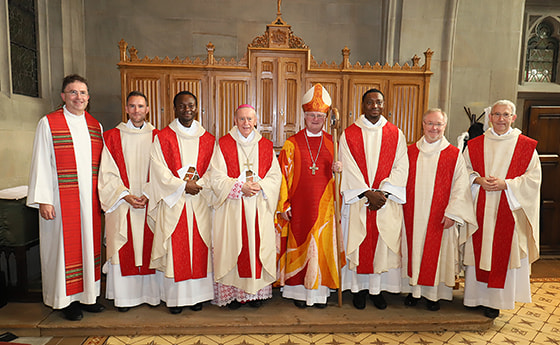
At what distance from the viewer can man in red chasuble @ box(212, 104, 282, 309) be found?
338cm

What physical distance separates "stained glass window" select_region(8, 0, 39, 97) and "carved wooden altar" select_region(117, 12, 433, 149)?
1230 millimetres

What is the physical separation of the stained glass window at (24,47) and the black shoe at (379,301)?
525 cm

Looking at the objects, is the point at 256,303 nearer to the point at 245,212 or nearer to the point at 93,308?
the point at 245,212

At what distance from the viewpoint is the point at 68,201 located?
326 centimetres

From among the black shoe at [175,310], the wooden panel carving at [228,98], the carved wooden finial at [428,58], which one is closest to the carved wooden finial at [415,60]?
the carved wooden finial at [428,58]

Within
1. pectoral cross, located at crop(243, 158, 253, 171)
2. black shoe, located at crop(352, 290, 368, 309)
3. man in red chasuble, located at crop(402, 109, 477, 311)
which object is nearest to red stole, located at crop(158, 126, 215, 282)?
pectoral cross, located at crop(243, 158, 253, 171)

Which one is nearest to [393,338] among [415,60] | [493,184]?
[493,184]

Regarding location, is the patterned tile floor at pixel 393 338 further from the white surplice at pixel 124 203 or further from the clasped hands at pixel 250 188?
the clasped hands at pixel 250 188

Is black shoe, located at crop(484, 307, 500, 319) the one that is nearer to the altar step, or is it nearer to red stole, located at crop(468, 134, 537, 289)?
the altar step

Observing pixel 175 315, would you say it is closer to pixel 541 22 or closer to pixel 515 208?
pixel 515 208

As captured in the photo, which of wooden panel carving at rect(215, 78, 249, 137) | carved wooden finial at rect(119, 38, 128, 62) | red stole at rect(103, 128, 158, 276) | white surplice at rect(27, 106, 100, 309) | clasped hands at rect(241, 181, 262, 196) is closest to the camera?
white surplice at rect(27, 106, 100, 309)

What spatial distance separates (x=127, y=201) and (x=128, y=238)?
37 cm

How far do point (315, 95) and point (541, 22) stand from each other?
5732mm

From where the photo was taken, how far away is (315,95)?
3.49 meters
